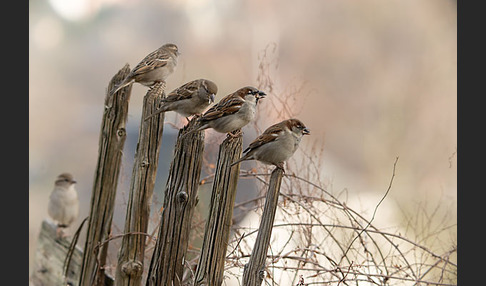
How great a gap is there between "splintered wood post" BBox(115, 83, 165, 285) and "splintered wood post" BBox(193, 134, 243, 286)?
633 millimetres

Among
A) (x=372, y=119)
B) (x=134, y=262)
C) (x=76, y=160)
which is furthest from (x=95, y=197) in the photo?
(x=372, y=119)

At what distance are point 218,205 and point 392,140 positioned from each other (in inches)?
234

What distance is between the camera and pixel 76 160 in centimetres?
878

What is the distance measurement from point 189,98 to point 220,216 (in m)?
0.78

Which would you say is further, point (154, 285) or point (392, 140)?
Answer: point (392, 140)

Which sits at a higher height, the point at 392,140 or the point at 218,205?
the point at 392,140

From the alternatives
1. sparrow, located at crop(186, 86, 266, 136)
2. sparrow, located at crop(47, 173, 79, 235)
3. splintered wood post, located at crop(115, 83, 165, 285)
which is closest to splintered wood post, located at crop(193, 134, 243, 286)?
sparrow, located at crop(186, 86, 266, 136)

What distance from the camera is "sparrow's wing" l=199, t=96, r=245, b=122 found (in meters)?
3.13

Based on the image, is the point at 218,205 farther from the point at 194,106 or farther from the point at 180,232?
the point at 194,106

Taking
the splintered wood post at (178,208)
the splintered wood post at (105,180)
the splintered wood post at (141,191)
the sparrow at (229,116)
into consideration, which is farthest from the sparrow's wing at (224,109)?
the splintered wood post at (105,180)

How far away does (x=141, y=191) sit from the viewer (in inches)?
138

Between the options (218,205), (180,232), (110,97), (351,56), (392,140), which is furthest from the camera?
(351,56)

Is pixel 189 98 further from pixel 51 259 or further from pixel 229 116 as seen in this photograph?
pixel 51 259

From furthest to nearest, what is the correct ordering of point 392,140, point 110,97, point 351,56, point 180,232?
point 351,56
point 392,140
point 110,97
point 180,232
